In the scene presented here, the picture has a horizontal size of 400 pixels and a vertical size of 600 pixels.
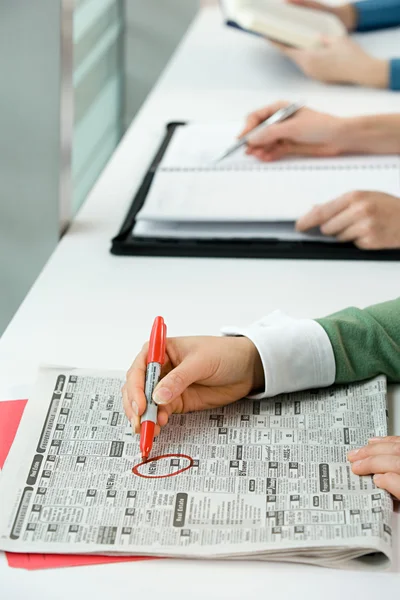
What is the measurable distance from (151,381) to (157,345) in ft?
0.15

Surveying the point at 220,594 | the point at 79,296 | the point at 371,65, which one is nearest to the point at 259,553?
the point at 220,594

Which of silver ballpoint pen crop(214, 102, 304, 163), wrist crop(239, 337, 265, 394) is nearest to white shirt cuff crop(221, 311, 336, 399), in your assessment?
wrist crop(239, 337, 265, 394)

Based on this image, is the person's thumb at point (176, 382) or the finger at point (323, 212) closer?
the person's thumb at point (176, 382)

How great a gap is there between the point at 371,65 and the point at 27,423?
139 centimetres

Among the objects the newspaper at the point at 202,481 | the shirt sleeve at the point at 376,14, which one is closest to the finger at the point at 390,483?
the newspaper at the point at 202,481

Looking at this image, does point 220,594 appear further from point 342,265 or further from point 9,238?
point 9,238

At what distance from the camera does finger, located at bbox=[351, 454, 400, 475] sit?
73 cm

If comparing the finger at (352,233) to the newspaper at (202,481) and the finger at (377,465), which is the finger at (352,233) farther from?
the finger at (377,465)

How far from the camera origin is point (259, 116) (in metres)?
1.54

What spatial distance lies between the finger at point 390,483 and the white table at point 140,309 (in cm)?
8

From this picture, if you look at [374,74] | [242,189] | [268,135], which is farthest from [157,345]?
[374,74]

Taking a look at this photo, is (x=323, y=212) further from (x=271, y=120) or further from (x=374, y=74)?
(x=374, y=74)

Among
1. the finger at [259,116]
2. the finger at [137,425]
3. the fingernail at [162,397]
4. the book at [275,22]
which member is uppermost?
the book at [275,22]

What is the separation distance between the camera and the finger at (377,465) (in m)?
0.73
